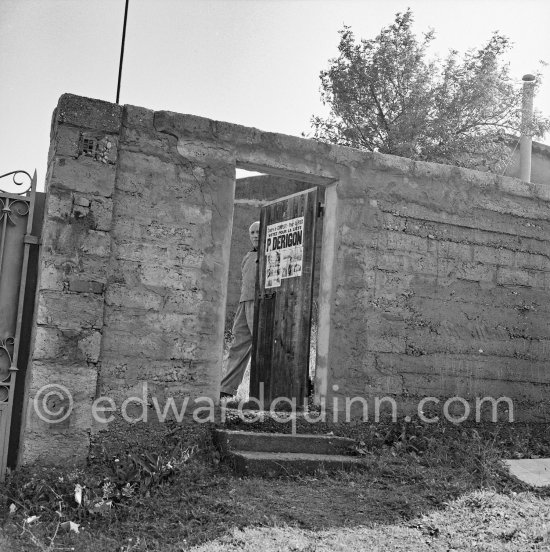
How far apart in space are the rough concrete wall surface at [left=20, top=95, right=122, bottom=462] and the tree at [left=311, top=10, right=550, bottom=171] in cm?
1104

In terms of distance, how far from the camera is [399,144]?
14.7 meters

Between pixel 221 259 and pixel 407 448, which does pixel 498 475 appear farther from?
pixel 221 259

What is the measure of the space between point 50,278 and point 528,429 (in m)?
4.12

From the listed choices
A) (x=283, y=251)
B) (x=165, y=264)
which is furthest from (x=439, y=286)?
(x=165, y=264)

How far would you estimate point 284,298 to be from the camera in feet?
22.4

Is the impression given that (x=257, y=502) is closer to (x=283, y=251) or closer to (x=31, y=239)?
(x=31, y=239)

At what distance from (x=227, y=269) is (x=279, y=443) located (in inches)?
52.8

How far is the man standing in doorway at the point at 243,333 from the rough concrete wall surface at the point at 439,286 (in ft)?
5.25

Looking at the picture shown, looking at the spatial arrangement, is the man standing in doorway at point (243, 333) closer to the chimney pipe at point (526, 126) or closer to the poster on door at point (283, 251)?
the poster on door at point (283, 251)

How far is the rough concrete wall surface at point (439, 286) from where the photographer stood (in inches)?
233

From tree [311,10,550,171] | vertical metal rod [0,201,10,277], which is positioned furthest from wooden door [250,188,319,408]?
tree [311,10,550,171]

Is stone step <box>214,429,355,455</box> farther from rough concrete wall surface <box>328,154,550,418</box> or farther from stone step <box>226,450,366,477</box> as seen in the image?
rough concrete wall surface <box>328,154,550,418</box>

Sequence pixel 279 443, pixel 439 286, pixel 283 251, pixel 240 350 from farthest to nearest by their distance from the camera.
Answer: pixel 240 350 < pixel 283 251 < pixel 439 286 < pixel 279 443

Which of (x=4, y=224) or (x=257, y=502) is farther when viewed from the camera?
(x=4, y=224)
